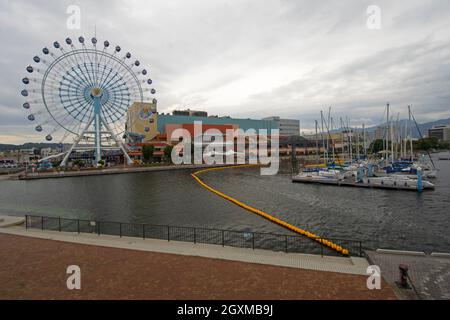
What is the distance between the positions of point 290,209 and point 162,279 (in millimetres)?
20803

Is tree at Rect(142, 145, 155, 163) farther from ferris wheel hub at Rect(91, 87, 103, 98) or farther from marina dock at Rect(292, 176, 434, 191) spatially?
marina dock at Rect(292, 176, 434, 191)

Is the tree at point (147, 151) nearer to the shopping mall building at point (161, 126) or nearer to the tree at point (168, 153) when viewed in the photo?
the shopping mall building at point (161, 126)

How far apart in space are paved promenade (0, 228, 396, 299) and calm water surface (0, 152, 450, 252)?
9.87 m

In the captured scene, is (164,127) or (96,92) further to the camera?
(164,127)

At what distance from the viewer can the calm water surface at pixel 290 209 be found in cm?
2080

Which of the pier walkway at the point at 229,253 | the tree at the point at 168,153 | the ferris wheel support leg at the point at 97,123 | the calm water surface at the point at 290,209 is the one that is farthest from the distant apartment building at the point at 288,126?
Result: the pier walkway at the point at 229,253

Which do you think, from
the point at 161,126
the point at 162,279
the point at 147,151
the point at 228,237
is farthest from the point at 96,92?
the point at 162,279

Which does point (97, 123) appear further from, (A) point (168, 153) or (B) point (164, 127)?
(B) point (164, 127)

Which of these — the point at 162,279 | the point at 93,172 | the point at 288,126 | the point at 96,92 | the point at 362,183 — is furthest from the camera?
the point at 288,126

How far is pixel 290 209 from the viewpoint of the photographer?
29.1 m

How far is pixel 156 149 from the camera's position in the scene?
107812mm

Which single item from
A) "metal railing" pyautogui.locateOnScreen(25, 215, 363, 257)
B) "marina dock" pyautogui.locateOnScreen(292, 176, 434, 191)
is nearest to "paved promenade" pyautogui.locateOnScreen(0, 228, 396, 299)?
"metal railing" pyautogui.locateOnScreen(25, 215, 363, 257)

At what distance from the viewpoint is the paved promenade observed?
31.3 feet

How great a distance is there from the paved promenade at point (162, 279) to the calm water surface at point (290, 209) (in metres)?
9.87
